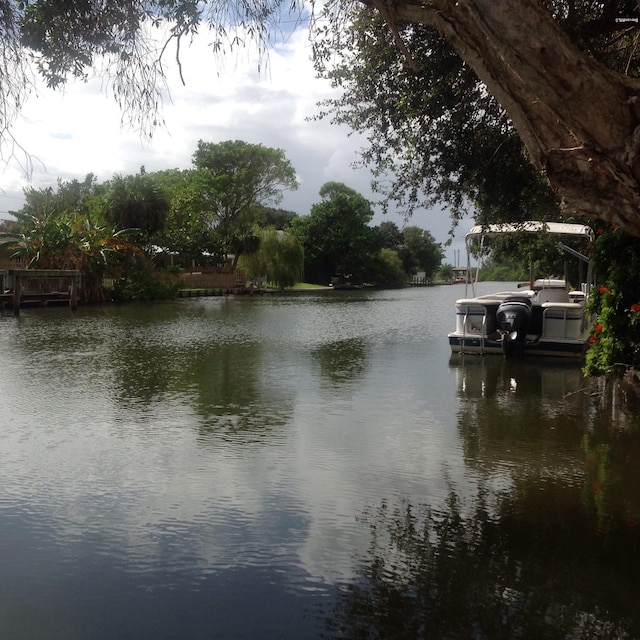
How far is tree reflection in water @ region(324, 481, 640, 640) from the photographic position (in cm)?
422

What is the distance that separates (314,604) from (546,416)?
6690 mm

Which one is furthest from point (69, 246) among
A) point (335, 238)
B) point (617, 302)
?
point (335, 238)

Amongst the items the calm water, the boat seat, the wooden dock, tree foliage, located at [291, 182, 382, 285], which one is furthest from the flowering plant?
tree foliage, located at [291, 182, 382, 285]

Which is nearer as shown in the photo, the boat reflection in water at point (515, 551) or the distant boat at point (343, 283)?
the boat reflection in water at point (515, 551)

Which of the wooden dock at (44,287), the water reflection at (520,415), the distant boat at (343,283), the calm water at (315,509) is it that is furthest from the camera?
the distant boat at (343,283)

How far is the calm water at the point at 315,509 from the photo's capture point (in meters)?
4.40

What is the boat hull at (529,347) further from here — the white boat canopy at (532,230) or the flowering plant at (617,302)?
the flowering plant at (617,302)

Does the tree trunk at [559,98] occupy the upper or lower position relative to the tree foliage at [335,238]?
lower

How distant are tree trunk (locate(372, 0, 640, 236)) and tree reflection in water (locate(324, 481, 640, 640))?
2.33 meters

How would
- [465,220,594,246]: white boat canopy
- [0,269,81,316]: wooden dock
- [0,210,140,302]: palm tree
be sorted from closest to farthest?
[465,220,594,246]: white boat canopy → [0,269,81,316]: wooden dock → [0,210,140,302]: palm tree

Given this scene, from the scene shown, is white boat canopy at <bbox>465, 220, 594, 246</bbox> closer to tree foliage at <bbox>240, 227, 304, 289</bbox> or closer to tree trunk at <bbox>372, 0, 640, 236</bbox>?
tree trunk at <bbox>372, 0, 640, 236</bbox>

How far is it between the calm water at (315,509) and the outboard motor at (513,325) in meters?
2.99

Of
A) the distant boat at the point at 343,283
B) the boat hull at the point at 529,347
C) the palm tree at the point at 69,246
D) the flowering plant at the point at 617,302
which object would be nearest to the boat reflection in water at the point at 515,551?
the flowering plant at the point at 617,302

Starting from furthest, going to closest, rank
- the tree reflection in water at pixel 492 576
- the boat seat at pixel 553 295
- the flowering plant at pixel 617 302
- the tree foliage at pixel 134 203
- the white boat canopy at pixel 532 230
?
the tree foliage at pixel 134 203
the boat seat at pixel 553 295
the white boat canopy at pixel 532 230
the flowering plant at pixel 617 302
the tree reflection in water at pixel 492 576
